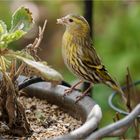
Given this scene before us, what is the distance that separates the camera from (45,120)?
2016mm

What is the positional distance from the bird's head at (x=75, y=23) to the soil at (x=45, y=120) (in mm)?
448

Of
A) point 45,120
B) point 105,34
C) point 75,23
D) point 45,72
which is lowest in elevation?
point 105,34

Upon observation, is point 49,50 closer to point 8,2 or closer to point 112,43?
point 8,2

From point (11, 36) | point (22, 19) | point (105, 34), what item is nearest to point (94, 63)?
point (22, 19)

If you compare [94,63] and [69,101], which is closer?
[69,101]

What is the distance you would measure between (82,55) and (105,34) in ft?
7.35

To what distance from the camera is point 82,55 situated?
2.62m

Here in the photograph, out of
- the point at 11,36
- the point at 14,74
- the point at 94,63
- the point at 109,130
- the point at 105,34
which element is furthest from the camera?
the point at 105,34

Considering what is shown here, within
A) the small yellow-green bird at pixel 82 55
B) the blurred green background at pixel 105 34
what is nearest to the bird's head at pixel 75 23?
the small yellow-green bird at pixel 82 55

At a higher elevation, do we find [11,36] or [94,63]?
[11,36]

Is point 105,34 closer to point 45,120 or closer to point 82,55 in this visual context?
point 82,55

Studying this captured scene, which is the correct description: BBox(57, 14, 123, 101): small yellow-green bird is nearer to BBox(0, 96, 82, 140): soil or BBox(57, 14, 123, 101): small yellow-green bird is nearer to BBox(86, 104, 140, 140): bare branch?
BBox(0, 96, 82, 140): soil

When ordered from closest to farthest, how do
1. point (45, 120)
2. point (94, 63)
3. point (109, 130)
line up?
point (109, 130) → point (45, 120) → point (94, 63)

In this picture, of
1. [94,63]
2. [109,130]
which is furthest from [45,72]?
[94,63]
